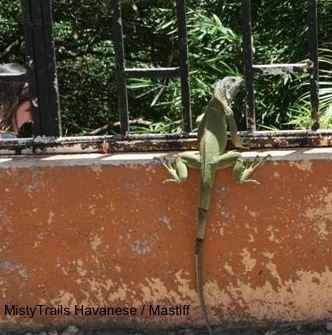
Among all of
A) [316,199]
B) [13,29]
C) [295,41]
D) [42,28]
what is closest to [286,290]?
[316,199]

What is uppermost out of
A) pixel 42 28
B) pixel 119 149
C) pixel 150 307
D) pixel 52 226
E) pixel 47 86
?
pixel 42 28

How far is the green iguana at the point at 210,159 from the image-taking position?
11.2 ft

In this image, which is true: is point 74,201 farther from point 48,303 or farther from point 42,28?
point 42,28

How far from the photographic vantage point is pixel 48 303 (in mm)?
3707

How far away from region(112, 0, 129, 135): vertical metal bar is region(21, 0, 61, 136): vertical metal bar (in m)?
0.26

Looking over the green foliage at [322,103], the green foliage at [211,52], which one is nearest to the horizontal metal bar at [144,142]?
the green foliage at [322,103]

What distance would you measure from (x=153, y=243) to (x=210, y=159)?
45cm

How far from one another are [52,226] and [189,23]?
235 cm

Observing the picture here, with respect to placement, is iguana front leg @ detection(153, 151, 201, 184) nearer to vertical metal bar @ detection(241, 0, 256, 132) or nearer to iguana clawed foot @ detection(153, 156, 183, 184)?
iguana clawed foot @ detection(153, 156, 183, 184)

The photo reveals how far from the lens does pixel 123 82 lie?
3.54 meters

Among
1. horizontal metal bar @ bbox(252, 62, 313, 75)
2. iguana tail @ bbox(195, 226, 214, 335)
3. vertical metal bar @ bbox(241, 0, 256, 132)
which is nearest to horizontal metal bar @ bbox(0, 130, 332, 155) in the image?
vertical metal bar @ bbox(241, 0, 256, 132)

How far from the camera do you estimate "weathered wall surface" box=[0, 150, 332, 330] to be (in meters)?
3.49

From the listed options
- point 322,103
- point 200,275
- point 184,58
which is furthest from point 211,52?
point 200,275

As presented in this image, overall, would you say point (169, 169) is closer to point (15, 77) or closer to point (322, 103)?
point (15, 77)
